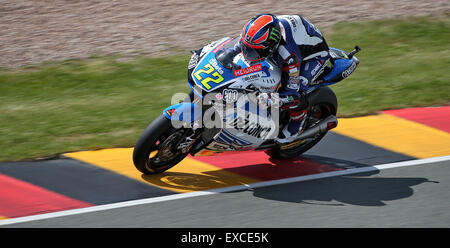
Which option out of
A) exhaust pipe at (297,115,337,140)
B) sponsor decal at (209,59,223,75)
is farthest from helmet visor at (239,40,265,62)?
exhaust pipe at (297,115,337,140)

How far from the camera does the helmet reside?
6.42m

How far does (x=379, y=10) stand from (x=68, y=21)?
20.4 ft

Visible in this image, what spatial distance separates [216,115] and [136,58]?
4755 millimetres

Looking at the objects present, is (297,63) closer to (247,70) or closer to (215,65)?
(247,70)

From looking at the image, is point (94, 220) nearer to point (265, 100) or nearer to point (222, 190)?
point (222, 190)

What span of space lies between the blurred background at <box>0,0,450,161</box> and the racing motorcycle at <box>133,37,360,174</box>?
4.70ft

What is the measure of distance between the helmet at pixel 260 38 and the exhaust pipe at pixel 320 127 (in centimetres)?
122

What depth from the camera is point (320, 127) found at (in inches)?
294

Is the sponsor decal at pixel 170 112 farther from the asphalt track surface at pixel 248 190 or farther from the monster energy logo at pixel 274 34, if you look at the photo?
the monster energy logo at pixel 274 34

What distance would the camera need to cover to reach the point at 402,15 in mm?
13180

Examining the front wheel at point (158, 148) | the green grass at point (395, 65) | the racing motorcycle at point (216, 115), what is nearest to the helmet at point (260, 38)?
the racing motorcycle at point (216, 115)

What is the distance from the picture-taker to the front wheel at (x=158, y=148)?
6.53 metres

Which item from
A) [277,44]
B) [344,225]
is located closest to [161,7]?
[277,44]

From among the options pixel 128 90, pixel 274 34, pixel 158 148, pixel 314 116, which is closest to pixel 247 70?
pixel 274 34
